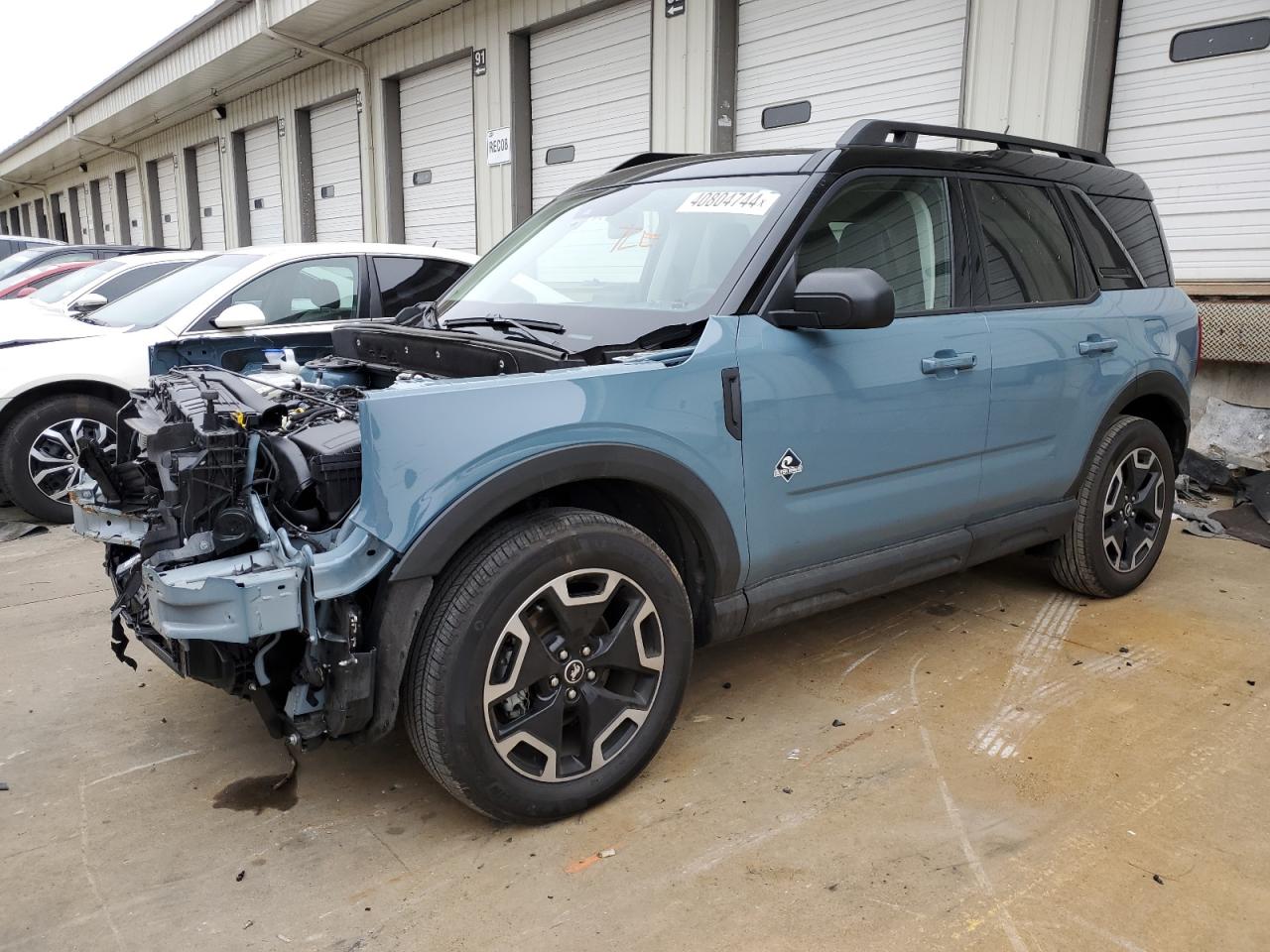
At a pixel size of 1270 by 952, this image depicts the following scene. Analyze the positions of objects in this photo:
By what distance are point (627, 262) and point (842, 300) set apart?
91 centimetres

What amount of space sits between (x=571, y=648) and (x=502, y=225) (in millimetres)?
10357

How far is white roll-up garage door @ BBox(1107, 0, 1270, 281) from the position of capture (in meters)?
6.34

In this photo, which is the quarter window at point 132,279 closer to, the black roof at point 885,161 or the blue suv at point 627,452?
the blue suv at point 627,452

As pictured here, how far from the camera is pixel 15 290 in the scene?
11320 millimetres

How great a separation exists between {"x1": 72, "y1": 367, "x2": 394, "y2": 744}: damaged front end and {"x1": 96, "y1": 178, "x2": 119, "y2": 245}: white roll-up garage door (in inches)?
1200

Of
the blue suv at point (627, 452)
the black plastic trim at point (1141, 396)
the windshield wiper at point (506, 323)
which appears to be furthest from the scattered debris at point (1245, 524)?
the windshield wiper at point (506, 323)

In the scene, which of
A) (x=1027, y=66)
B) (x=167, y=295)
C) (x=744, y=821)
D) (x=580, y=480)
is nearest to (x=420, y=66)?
(x=167, y=295)

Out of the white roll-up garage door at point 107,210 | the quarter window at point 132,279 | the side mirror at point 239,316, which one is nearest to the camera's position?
the side mirror at point 239,316

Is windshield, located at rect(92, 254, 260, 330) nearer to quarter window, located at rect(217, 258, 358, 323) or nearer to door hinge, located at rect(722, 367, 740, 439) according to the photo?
quarter window, located at rect(217, 258, 358, 323)

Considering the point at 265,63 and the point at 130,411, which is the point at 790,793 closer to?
the point at 130,411

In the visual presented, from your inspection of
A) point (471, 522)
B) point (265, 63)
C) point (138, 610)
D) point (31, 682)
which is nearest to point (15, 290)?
point (265, 63)

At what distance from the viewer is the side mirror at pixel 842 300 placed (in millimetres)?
2789

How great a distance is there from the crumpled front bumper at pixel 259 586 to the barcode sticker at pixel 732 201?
1.69 metres

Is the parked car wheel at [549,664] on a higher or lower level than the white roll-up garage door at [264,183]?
lower
